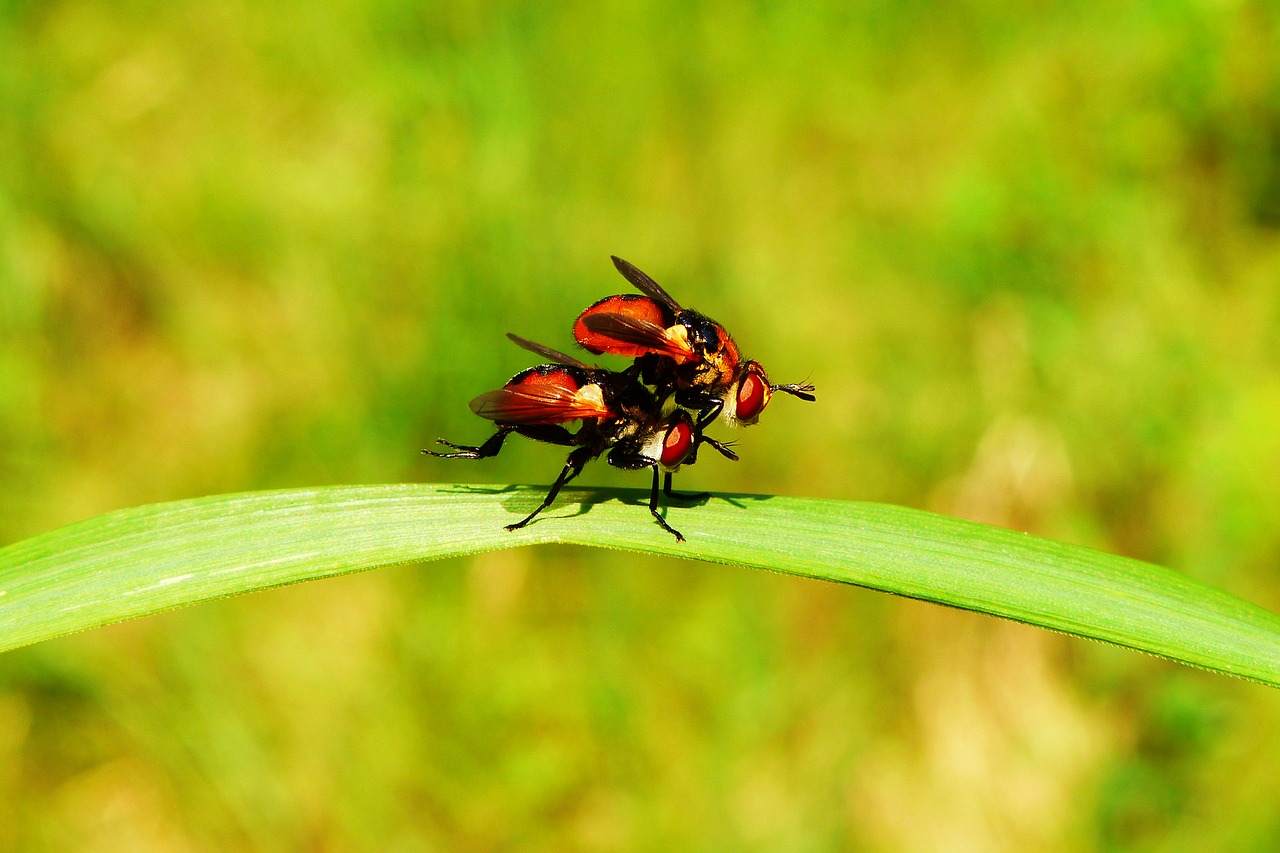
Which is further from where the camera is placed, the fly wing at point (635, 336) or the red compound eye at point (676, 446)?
the red compound eye at point (676, 446)

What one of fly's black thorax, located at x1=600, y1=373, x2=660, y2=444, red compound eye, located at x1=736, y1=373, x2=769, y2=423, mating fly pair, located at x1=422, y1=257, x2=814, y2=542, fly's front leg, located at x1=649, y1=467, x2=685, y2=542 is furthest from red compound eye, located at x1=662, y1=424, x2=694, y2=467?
fly's front leg, located at x1=649, y1=467, x2=685, y2=542

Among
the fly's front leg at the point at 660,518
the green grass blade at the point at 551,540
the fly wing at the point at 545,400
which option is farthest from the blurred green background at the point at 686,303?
the green grass blade at the point at 551,540

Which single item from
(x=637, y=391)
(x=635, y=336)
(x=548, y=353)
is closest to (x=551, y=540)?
(x=548, y=353)

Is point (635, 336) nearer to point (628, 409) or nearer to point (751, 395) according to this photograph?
point (628, 409)

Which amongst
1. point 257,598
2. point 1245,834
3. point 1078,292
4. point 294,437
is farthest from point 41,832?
point 1078,292

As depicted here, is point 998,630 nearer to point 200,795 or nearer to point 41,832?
point 200,795

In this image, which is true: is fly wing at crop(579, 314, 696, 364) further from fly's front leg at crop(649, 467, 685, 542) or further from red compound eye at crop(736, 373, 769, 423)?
fly's front leg at crop(649, 467, 685, 542)

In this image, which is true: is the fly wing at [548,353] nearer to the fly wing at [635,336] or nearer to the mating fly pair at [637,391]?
the mating fly pair at [637,391]
